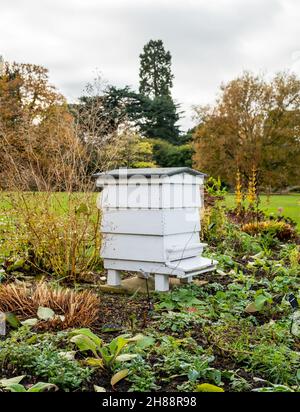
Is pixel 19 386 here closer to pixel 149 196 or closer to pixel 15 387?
pixel 15 387

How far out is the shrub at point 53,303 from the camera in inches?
146

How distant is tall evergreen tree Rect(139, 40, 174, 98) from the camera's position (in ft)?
104

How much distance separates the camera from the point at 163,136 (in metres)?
32.1

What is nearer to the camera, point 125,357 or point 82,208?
point 125,357

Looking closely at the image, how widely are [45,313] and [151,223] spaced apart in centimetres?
141

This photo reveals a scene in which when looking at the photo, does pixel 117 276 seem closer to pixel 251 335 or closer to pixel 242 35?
pixel 251 335

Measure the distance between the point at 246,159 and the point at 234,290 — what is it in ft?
A: 68.4

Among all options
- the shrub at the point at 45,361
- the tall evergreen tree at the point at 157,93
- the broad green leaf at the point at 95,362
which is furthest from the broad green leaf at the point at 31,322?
the tall evergreen tree at the point at 157,93

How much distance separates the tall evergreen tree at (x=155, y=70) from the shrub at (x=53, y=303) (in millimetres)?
28617

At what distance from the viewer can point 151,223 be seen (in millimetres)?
4633

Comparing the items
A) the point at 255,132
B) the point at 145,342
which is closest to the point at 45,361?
the point at 145,342

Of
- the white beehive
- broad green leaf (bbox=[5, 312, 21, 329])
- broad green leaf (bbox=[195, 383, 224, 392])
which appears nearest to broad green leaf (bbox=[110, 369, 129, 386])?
broad green leaf (bbox=[195, 383, 224, 392])

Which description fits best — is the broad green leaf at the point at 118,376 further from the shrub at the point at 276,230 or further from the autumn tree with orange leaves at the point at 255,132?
the autumn tree with orange leaves at the point at 255,132

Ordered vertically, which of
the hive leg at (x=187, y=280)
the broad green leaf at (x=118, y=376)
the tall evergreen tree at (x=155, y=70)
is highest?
the tall evergreen tree at (x=155, y=70)
